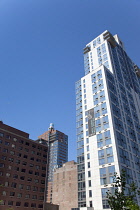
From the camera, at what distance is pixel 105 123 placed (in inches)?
2709

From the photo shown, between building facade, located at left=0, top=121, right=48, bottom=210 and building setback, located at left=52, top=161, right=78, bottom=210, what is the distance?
8350mm

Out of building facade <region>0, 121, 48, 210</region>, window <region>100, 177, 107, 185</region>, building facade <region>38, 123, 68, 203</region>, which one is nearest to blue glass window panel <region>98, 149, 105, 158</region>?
window <region>100, 177, 107, 185</region>

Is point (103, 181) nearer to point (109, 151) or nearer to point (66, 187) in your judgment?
point (109, 151)

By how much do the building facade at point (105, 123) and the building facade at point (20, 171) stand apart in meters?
22.7

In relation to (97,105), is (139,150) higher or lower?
lower

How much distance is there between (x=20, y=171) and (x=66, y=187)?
21656 mm

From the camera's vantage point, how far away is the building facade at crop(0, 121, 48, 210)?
235 ft

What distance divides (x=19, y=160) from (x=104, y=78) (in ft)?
160

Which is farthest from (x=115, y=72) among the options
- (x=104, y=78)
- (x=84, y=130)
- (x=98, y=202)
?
(x=98, y=202)

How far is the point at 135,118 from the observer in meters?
85.3

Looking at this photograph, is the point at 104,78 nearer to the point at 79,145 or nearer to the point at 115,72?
the point at 115,72

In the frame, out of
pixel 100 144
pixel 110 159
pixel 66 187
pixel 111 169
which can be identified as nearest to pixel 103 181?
pixel 111 169

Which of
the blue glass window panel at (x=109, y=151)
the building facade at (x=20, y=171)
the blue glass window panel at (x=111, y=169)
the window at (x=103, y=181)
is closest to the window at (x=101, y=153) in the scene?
the blue glass window panel at (x=109, y=151)

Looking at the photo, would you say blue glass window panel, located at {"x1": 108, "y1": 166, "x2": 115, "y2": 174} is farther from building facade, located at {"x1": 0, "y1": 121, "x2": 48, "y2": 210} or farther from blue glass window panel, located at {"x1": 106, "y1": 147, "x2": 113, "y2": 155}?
building facade, located at {"x1": 0, "y1": 121, "x2": 48, "y2": 210}
